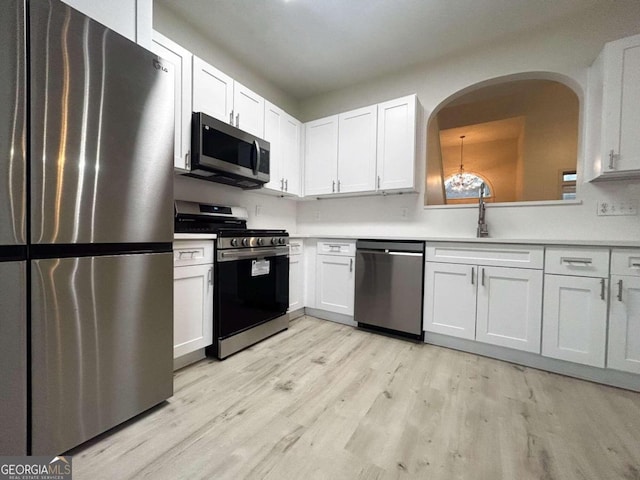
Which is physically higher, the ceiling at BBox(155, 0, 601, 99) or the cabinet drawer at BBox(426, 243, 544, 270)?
the ceiling at BBox(155, 0, 601, 99)

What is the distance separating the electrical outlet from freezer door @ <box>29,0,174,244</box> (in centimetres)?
307

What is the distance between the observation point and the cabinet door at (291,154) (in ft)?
9.82

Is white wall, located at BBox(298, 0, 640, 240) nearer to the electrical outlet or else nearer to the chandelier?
the electrical outlet

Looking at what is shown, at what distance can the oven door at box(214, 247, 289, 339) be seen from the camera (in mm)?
1962

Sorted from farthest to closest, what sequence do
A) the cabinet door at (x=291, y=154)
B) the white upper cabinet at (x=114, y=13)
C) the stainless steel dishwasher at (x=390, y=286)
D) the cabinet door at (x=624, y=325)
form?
the cabinet door at (x=291, y=154) < the stainless steel dishwasher at (x=390, y=286) < the cabinet door at (x=624, y=325) < the white upper cabinet at (x=114, y=13)

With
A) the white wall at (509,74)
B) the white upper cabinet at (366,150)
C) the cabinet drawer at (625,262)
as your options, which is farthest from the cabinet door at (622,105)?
the white upper cabinet at (366,150)

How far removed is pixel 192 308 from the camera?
181cm

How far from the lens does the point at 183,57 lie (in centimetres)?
198

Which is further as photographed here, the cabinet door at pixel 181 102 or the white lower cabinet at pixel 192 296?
the cabinet door at pixel 181 102

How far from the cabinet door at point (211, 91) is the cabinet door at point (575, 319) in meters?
2.85

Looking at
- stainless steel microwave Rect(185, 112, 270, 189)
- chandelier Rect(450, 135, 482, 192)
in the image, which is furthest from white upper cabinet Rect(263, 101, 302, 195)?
chandelier Rect(450, 135, 482, 192)

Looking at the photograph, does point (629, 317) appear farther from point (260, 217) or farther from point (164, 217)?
point (260, 217)

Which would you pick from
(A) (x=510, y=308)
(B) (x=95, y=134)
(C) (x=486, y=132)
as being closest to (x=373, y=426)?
(A) (x=510, y=308)

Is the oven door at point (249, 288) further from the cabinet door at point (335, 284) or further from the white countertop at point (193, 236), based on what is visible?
the cabinet door at point (335, 284)
